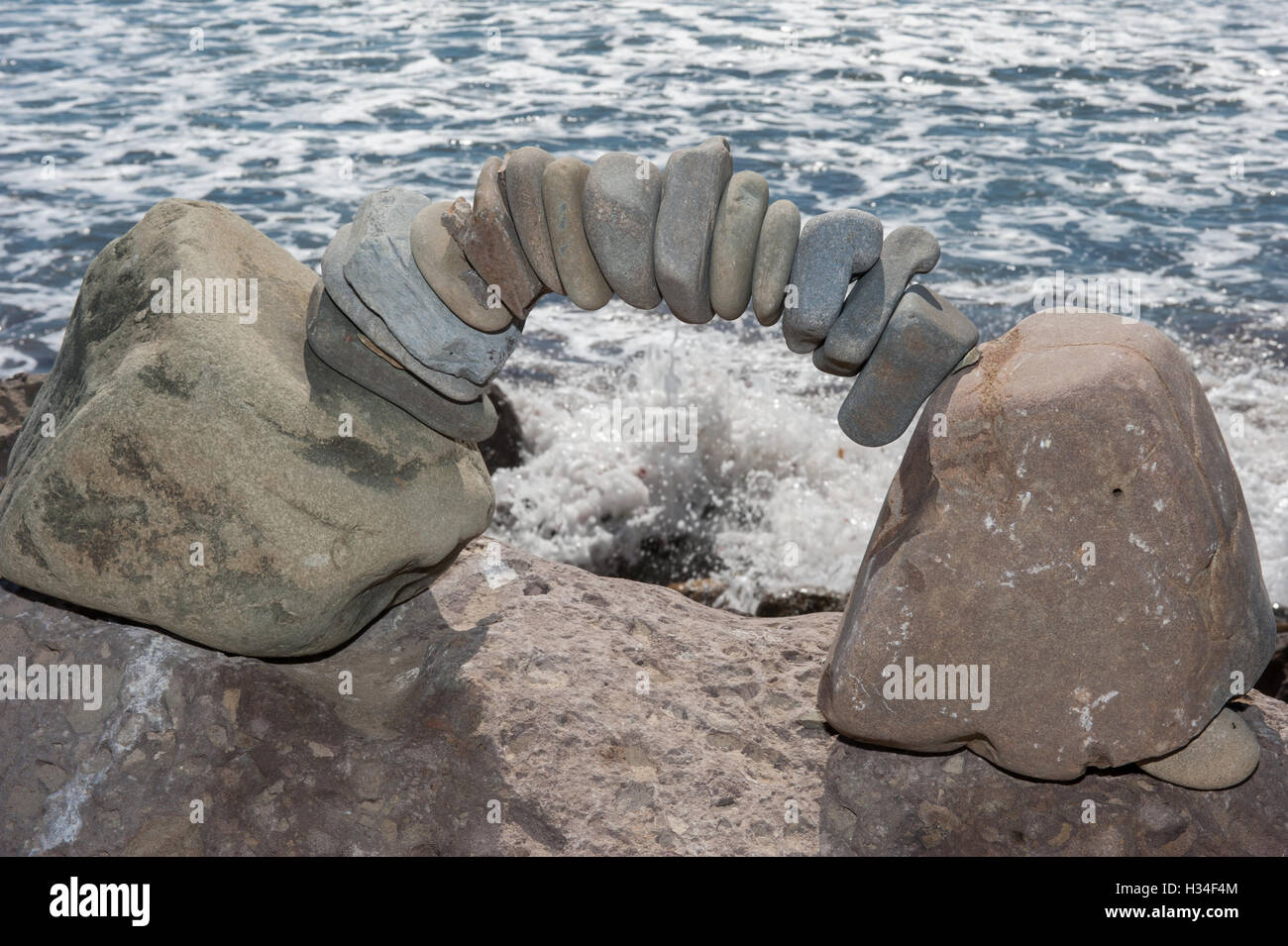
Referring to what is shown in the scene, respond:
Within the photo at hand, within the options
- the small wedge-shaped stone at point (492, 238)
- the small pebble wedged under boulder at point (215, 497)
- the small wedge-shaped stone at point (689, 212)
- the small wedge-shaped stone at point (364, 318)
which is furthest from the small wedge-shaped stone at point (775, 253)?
the small pebble wedged under boulder at point (215, 497)

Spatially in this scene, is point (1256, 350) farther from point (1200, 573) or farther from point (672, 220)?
point (672, 220)

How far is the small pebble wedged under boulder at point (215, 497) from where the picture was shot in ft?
9.37

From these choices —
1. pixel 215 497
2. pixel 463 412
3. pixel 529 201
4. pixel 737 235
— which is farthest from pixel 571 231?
pixel 215 497

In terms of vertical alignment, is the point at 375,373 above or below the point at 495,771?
above

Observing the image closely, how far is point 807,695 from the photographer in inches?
128

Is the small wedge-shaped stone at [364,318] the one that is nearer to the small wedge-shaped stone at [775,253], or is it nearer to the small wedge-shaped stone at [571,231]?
the small wedge-shaped stone at [571,231]

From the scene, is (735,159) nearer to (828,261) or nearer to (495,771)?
(828,261)

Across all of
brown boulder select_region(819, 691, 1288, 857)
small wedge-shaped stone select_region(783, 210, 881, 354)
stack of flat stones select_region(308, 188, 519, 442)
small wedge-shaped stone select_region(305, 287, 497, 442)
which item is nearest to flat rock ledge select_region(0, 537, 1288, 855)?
brown boulder select_region(819, 691, 1288, 857)

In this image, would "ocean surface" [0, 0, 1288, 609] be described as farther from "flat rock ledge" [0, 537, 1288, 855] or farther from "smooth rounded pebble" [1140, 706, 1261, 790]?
"smooth rounded pebble" [1140, 706, 1261, 790]

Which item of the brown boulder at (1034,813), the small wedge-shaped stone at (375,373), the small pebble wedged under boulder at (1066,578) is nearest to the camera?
the small pebble wedged under boulder at (1066,578)

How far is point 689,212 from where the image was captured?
2887mm

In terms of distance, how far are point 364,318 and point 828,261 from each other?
121 centimetres

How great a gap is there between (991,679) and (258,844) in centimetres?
182

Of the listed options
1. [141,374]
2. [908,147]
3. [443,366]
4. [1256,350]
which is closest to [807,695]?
[443,366]
